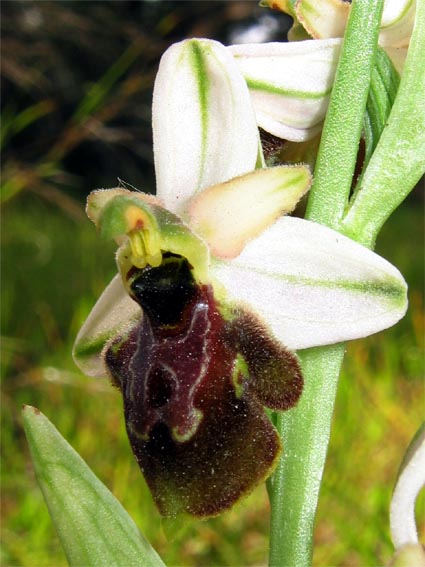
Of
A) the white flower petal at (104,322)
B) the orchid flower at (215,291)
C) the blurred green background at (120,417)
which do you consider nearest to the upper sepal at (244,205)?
the orchid flower at (215,291)

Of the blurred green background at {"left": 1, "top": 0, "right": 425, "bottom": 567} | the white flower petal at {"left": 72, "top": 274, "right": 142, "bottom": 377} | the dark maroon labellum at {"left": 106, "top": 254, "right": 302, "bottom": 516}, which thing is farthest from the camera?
the blurred green background at {"left": 1, "top": 0, "right": 425, "bottom": 567}

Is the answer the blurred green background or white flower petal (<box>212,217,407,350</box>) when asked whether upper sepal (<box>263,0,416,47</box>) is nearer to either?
white flower petal (<box>212,217,407,350</box>)

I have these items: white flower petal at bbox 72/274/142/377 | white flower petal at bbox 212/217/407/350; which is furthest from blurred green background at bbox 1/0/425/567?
white flower petal at bbox 212/217/407/350

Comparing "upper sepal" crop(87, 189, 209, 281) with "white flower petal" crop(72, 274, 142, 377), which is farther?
"white flower petal" crop(72, 274, 142, 377)

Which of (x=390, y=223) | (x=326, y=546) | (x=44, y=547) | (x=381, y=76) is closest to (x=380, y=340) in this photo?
(x=326, y=546)

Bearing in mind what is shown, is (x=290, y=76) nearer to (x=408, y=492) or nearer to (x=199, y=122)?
(x=199, y=122)

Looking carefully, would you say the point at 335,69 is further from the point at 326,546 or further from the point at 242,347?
the point at 326,546

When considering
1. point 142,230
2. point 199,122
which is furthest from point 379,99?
point 142,230
